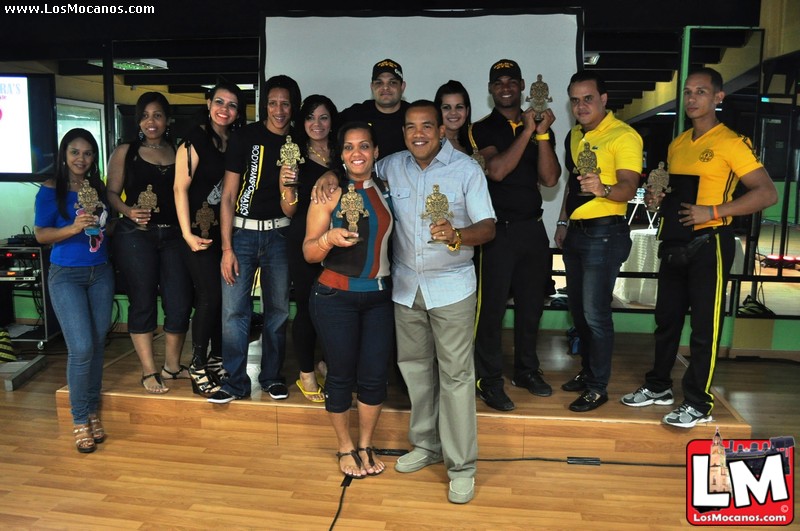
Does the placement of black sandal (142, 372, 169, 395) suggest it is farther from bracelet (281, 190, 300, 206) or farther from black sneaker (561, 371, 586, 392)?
black sneaker (561, 371, 586, 392)

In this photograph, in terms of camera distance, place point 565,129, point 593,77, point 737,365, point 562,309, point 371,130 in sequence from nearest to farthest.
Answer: point 371,130, point 593,77, point 565,129, point 737,365, point 562,309

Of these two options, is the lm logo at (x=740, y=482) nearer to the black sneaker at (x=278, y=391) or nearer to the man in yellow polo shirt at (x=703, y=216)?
the man in yellow polo shirt at (x=703, y=216)

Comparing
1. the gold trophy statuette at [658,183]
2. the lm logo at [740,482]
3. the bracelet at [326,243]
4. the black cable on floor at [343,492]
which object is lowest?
the black cable on floor at [343,492]

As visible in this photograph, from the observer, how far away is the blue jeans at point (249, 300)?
10.4ft

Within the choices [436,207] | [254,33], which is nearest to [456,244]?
[436,207]

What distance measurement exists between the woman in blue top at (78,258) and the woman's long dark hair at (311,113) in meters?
0.99

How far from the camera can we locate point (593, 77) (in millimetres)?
3057

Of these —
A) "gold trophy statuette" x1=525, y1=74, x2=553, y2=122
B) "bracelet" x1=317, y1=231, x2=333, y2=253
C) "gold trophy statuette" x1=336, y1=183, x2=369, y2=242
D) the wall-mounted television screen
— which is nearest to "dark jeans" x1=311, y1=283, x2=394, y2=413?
"bracelet" x1=317, y1=231, x2=333, y2=253

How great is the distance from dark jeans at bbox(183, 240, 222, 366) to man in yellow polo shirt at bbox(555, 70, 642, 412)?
1737 millimetres

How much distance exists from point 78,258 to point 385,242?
1499mm

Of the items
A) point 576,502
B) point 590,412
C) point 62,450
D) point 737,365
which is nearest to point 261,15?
point 62,450

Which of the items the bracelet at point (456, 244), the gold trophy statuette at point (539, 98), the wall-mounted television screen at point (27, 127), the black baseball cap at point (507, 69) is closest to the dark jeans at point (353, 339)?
the bracelet at point (456, 244)

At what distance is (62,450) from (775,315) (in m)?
4.54

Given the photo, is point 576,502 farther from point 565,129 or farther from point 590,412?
point 565,129
